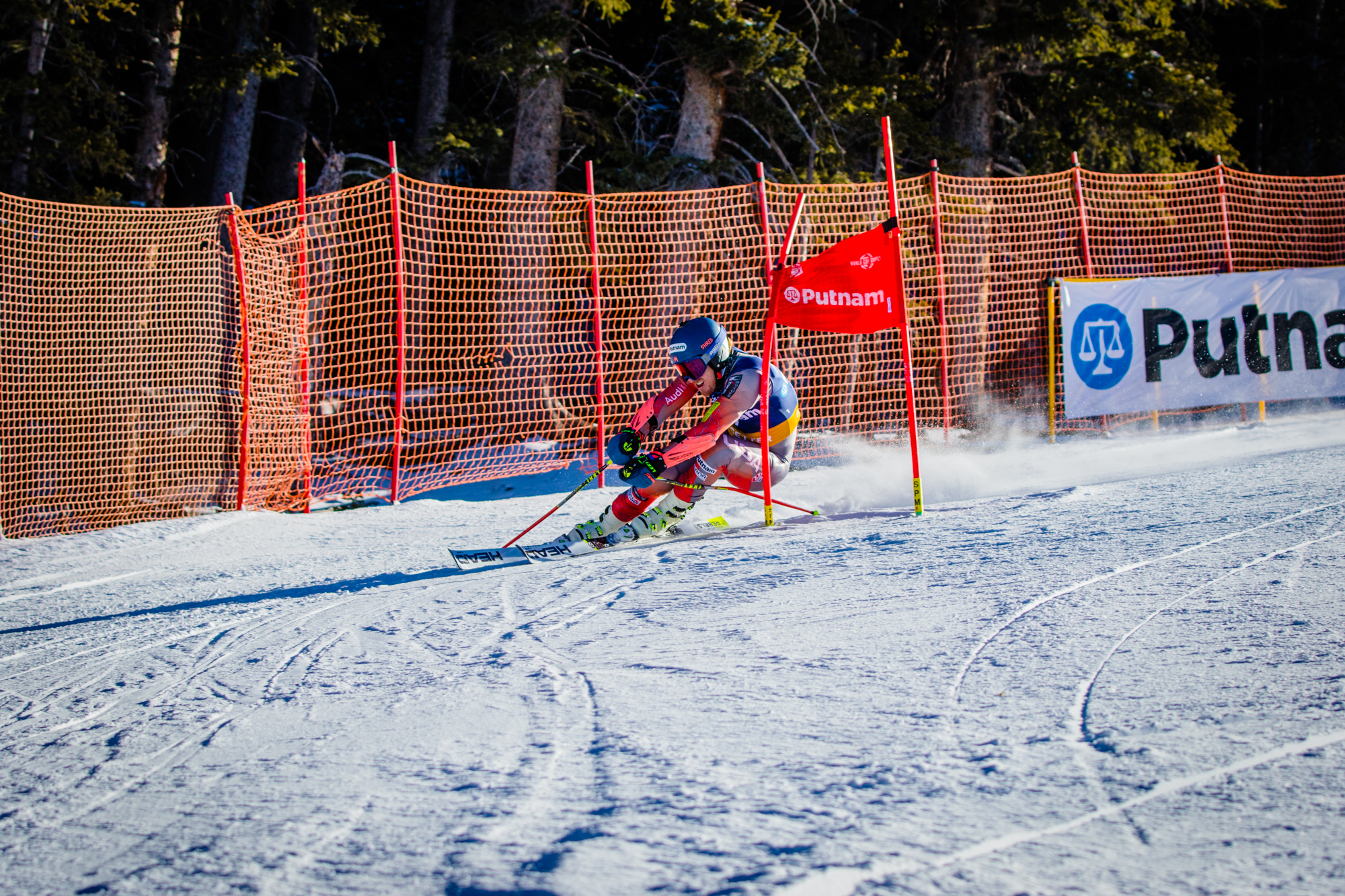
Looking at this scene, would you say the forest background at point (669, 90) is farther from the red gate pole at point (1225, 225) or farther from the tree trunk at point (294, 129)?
the red gate pole at point (1225, 225)

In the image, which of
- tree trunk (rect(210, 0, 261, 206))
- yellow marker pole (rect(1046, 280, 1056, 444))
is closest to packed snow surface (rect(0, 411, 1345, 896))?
yellow marker pole (rect(1046, 280, 1056, 444))

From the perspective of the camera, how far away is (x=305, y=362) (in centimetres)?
942

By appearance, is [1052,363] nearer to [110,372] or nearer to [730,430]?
[730,430]

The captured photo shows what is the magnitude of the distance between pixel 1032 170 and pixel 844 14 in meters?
3.95

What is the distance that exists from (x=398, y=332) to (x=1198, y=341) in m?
8.79

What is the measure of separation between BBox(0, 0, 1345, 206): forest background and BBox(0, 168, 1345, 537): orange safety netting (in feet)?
5.75

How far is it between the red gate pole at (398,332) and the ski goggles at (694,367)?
11.5 ft

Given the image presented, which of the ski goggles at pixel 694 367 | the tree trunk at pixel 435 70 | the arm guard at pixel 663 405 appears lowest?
the arm guard at pixel 663 405

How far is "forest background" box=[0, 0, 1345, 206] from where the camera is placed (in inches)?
514

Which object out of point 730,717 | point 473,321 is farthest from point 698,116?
point 730,717

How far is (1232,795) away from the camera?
259 centimetres

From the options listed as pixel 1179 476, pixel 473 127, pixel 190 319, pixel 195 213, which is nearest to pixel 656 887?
pixel 1179 476

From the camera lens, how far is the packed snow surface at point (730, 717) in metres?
2.46

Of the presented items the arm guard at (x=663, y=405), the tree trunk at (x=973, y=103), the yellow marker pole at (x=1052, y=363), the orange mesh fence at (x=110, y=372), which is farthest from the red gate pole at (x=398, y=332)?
the tree trunk at (x=973, y=103)
